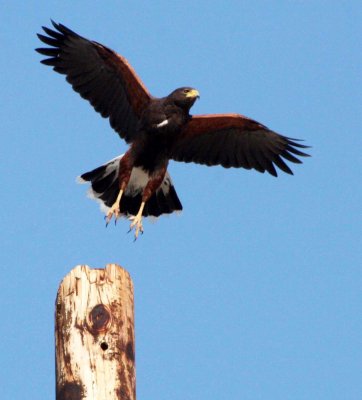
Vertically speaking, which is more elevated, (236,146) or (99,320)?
(236,146)

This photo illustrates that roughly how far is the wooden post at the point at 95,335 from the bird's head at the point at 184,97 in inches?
Answer: 215

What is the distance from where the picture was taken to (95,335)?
5.62 m

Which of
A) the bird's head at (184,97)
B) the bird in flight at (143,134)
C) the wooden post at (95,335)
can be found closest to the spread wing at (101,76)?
the bird in flight at (143,134)

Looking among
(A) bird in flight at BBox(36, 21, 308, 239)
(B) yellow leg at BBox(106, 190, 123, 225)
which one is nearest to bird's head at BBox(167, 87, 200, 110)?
(A) bird in flight at BBox(36, 21, 308, 239)

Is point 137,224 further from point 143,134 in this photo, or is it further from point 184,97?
point 184,97

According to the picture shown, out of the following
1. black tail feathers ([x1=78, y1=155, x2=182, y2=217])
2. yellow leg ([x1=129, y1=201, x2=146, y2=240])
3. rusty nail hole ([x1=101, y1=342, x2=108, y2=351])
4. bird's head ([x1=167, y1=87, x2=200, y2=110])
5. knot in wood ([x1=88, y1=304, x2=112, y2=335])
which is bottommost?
rusty nail hole ([x1=101, y1=342, x2=108, y2=351])

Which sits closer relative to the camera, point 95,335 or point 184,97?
point 95,335

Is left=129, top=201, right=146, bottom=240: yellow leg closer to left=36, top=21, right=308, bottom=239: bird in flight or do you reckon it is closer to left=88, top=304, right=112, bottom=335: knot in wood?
left=36, top=21, right=308, bottom=239: bird in flight

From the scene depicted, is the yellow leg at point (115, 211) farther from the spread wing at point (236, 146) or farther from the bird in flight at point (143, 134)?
the spread wing at point (236, 146)

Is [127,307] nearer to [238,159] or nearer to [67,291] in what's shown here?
Result: [67,291]

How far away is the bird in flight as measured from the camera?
36.4 ft

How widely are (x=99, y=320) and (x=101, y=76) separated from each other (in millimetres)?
6062

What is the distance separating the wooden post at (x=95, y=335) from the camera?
17.9 feet

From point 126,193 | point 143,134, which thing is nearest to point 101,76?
point 143,134
